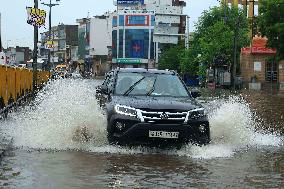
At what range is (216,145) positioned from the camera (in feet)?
40.6

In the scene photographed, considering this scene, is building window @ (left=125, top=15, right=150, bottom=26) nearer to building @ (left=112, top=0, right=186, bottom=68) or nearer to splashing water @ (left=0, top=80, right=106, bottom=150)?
building @ (left=112, top=0, right=186, bottom=68)

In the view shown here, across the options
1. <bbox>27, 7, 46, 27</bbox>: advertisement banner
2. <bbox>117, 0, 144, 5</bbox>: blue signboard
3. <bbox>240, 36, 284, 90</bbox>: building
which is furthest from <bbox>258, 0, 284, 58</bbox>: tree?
<bbox>117, 0, 144, 5</bbox>: blue signboard

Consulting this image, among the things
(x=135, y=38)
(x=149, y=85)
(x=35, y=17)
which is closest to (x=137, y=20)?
(x=135, y=38)

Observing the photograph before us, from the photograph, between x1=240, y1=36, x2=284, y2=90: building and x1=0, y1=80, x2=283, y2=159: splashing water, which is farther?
x1=240, y1=36, x2=284, y2=90: building

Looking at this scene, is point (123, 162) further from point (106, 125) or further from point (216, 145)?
point (216, 145)

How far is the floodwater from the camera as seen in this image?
8523mm

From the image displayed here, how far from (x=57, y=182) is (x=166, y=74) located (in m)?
5.42

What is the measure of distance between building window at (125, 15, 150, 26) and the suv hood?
137 meters

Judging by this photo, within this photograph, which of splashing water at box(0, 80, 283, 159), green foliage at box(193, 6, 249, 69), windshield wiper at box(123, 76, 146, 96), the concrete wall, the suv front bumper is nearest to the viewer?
the suv front bumper

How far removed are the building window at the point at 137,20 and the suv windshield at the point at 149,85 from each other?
445 feet

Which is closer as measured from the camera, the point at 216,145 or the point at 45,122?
the point at 216,145

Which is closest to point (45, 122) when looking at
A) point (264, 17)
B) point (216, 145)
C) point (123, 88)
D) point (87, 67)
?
point (123, 88)

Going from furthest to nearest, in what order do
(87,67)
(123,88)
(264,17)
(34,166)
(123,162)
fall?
1. (87,67)
2. (264,17)
3. (123,88)
4. (123,162)
5. (34,166)

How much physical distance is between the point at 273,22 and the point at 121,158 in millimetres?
37871
